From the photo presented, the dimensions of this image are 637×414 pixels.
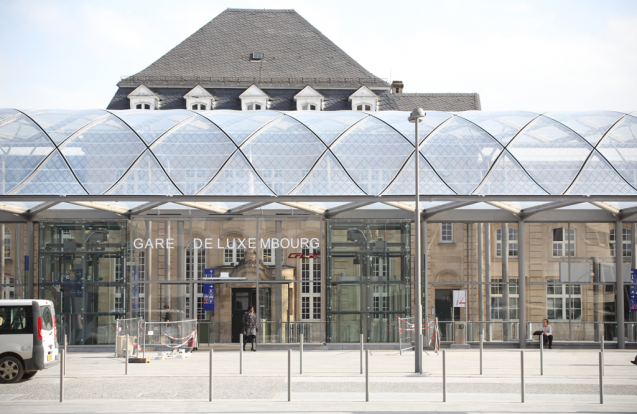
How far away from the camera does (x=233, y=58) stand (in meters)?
47.9

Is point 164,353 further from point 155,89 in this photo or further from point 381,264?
point 155,89

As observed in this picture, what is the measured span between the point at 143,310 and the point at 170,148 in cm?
547

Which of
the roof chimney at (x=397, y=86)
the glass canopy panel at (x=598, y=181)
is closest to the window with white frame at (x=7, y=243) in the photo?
the glass canopy panel at (x=598, y=181)

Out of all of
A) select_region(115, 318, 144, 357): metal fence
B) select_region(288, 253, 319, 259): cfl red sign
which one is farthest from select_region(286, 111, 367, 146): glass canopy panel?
select_region(115, 318, 144, 357): metal fence

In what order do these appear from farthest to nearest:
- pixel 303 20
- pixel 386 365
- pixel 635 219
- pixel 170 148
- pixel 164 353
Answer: pixel 303 20 → pixel 635 219 → pixel 170 148 → pixel 164 353 → pixel 386 365

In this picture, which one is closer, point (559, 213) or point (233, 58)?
point (559, 213)

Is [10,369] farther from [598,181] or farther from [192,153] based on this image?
[598,181]

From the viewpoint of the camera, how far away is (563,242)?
2442cm

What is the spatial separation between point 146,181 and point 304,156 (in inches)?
201

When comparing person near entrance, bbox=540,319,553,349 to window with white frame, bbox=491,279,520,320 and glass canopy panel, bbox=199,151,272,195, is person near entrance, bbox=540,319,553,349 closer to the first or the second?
window with white frame, bbox=491,279,520,320

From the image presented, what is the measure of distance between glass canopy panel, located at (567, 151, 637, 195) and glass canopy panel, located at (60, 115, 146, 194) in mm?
14096

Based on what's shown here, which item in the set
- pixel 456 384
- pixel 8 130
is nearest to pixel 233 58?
pixel 8 130

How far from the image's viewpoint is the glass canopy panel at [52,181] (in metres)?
20.5

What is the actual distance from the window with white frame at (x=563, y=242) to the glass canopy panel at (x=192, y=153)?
1182 centimetres
